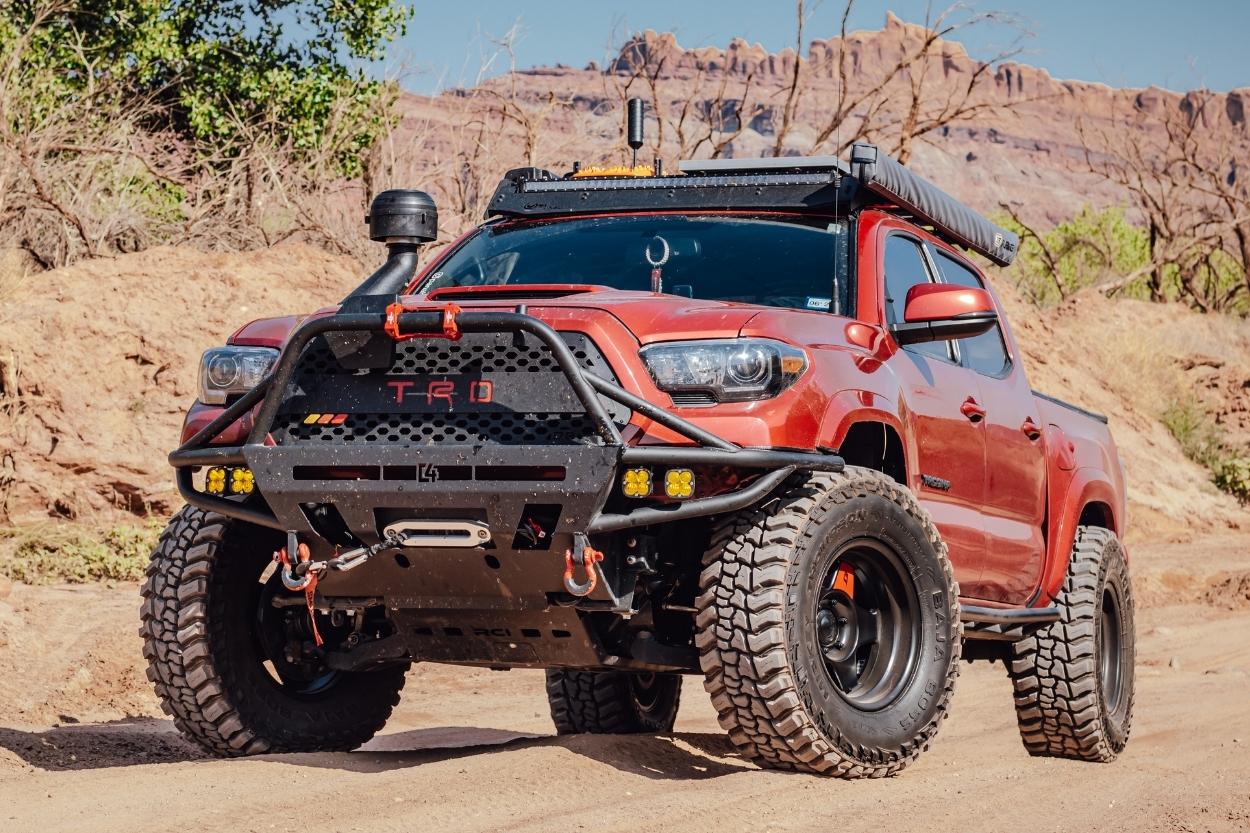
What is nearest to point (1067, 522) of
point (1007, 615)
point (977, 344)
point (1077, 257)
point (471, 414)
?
point (977, 344)

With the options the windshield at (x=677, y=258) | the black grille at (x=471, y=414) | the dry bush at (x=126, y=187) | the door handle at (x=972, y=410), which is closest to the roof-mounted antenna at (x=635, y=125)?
the windshield at (x=677, y=258)

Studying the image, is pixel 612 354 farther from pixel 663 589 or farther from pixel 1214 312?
pixel 1214 312

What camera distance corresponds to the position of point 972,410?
6.52 metres

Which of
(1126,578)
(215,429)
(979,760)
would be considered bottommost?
(979,760)

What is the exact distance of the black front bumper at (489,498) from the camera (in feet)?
15.6

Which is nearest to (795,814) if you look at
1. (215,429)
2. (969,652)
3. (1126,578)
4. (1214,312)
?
(215,429)

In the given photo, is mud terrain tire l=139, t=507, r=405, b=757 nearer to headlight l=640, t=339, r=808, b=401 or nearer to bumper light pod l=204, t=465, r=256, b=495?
bumper light pod l=204, t=465, r=256, b=495

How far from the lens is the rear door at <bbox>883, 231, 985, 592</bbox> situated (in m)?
5.99

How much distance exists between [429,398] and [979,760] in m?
3.04

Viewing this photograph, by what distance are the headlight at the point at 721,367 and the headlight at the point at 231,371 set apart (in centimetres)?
133

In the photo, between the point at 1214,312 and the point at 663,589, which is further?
the point at 1214,312

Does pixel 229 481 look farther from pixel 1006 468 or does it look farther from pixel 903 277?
pixel 1006 468

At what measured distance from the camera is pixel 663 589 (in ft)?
17.6

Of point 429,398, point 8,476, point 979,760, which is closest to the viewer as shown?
point 429,398
